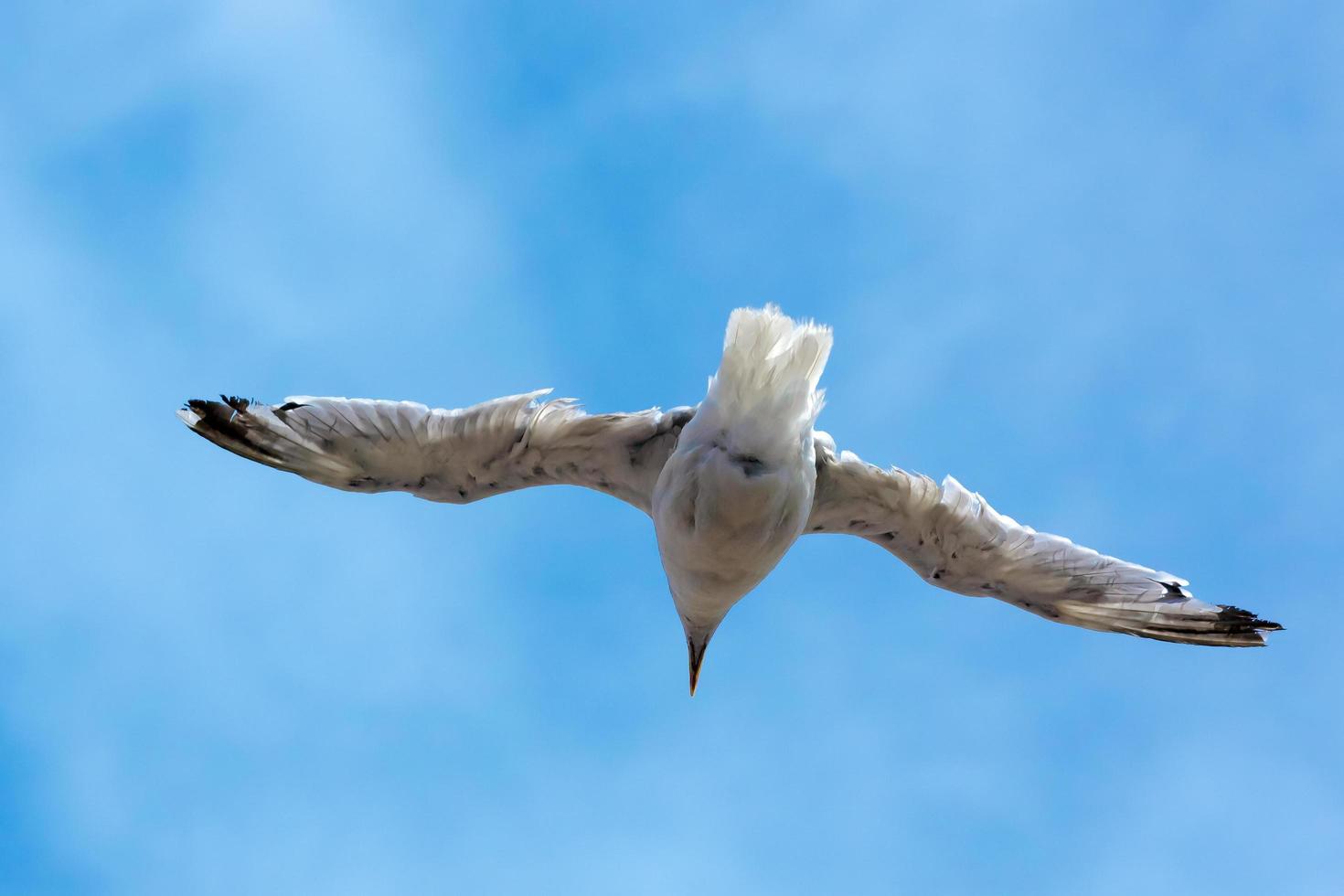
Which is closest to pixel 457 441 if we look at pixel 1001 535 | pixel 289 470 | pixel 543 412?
pixel 543 412

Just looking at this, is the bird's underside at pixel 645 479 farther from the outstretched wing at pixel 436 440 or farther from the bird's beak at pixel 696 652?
the bird's beak at pixel 696 652

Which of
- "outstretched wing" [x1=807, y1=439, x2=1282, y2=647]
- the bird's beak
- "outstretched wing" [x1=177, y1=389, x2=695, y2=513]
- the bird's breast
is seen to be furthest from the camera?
the bird's beak

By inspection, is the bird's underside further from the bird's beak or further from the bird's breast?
the bird's beak

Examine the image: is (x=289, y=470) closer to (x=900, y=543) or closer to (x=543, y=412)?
(x=543, y=412)

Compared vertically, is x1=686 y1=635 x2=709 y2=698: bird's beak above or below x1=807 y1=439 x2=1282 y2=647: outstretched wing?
below

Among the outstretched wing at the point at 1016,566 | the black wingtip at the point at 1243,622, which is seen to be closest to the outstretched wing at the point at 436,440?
the outstretched wing at the point at 1016,566

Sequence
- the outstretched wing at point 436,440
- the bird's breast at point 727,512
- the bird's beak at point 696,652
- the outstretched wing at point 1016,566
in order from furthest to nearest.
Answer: the bird's beak at point 696,652
the outstretched wing at point 1016,566
the outstretched wing at point 436,440
the bird's breast at point 727,512

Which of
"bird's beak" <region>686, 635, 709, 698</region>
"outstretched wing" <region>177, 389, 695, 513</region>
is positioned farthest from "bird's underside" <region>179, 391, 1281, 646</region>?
"bird's beak" <region>686, 635, 709, 698</region>
